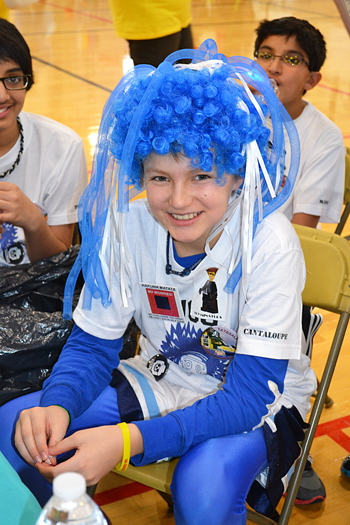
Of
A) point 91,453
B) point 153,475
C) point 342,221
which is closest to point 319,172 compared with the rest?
point 342,221

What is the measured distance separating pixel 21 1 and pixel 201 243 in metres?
1.66

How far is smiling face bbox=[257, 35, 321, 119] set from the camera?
229 centimetres

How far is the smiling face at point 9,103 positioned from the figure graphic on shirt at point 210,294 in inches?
34.2

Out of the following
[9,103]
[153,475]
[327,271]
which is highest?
[9,103]

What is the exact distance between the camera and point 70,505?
1.82ft

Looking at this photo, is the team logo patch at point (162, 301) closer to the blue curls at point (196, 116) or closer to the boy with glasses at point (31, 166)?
the blue curls at point (196, 116)

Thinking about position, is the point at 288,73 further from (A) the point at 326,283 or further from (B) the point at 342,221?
(A) the point at 326,283

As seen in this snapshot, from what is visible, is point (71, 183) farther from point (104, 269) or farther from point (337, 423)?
point (337, 423)

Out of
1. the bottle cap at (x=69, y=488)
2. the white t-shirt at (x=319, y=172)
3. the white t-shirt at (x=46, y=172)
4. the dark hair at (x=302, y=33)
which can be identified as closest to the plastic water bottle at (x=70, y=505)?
the bottle cap at (x=69, y=488)

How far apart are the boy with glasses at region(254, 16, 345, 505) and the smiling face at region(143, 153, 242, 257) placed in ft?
3.19

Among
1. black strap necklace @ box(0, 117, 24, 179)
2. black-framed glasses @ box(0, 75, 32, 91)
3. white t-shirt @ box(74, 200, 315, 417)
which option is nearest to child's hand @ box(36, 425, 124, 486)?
white t-shirt @ box(74, 200, 315, 417)

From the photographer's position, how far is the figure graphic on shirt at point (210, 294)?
1.31 metres

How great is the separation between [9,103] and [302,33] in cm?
121

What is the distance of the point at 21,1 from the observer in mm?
2396
